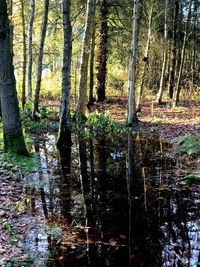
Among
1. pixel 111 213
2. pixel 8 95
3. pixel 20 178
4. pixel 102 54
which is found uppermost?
pixel 102 54

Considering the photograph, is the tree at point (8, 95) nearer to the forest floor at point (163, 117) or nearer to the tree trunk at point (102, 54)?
the forest floor at point (163, 117)

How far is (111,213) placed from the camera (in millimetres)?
6074

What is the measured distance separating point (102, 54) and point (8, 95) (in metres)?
15.0

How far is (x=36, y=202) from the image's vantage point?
652 centimetres

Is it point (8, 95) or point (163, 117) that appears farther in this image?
point (163, 117)

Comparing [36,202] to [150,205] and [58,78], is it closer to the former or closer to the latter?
[150,205]

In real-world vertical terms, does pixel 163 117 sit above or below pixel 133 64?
below

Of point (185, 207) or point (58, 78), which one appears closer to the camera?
point (185, 207)

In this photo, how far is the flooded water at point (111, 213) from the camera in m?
4.74

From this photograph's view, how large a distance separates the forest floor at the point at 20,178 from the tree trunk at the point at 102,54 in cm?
439

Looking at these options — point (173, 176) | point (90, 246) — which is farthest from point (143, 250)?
point (173, 176)

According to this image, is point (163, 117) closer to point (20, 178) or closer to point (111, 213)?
point (20, 178)

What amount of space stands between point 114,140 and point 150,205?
6397mm

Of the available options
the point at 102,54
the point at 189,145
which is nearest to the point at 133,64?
the point at 189,145
